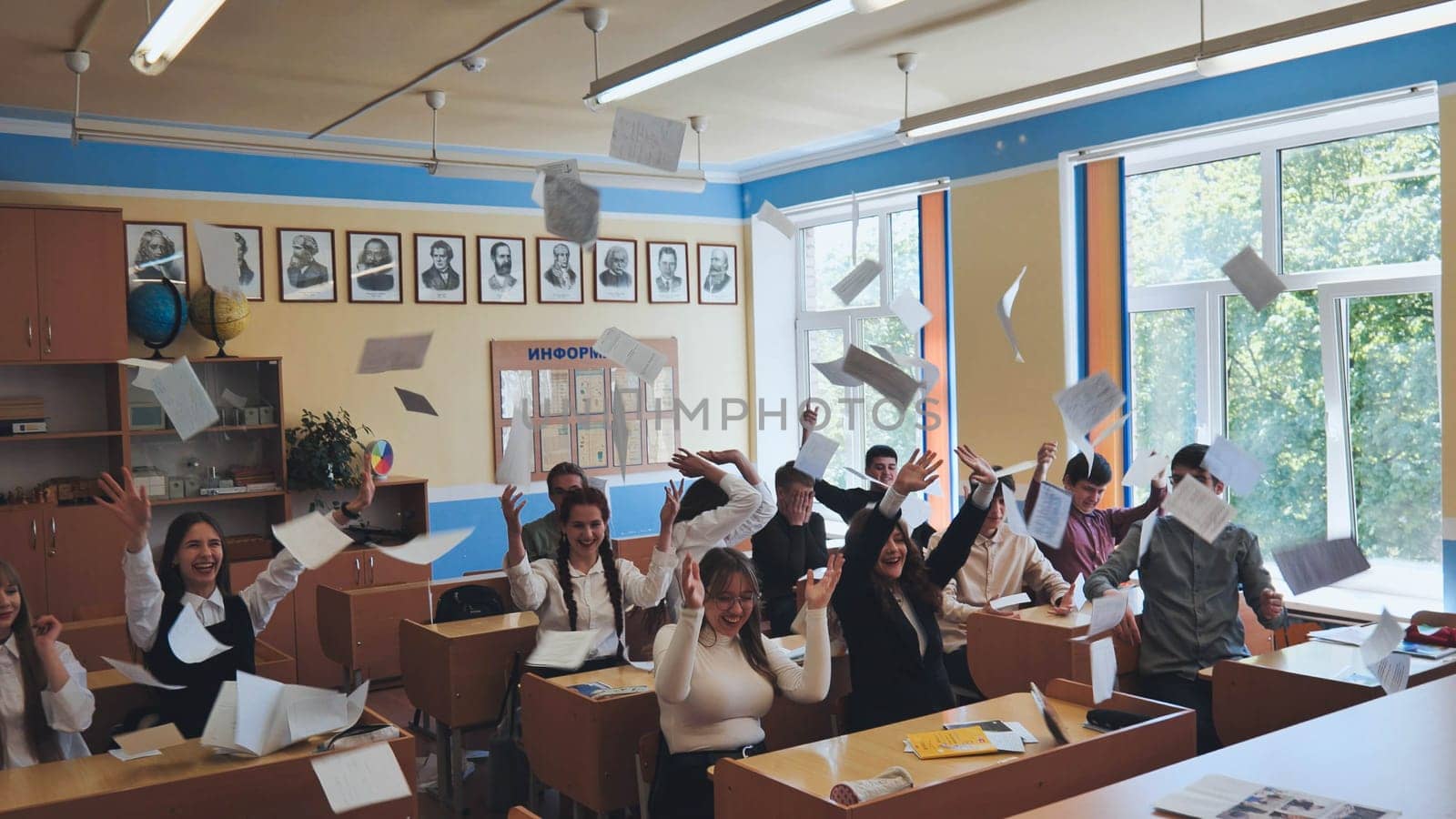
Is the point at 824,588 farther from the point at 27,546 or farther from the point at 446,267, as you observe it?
the point at 446,267

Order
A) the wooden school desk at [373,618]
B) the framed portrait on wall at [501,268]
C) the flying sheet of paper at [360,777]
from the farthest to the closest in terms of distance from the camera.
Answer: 1. the framed portrait on wall at [501,268]
2. the wooden school desk at [373,618]
3. the flying sheet of paper at [360,777]

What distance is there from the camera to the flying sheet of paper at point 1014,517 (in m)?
4.28

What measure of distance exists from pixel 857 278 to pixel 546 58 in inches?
66.6

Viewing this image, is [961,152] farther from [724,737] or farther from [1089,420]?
[724,737]

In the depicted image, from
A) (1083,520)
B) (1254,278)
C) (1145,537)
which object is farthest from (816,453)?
(1254,278)

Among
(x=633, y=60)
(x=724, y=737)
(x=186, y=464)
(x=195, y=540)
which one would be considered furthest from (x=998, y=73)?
(x=186, y=464)

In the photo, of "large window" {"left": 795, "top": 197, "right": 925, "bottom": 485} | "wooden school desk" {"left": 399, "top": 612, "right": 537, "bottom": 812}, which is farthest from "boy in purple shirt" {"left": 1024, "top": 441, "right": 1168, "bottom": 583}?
"wooden school desk" {"left": 399, "top": 612, "right": 537, "bottom": 812}

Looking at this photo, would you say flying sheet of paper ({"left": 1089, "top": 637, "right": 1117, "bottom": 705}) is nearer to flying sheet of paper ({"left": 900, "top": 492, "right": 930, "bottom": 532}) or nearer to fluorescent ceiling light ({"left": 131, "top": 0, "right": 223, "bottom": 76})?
flying sheet of paper ({"left": 900, "top": 492, "right": 930, "bottom": 532})

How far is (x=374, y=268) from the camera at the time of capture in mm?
7195

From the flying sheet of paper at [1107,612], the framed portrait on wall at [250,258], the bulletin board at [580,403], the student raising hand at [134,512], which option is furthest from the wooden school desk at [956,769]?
the framed portrait on wall at [250,258]

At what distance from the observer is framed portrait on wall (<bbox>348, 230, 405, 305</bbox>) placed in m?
7.12

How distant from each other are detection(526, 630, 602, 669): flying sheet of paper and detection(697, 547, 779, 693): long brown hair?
0.55 metres

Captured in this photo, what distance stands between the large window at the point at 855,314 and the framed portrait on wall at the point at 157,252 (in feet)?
12.8

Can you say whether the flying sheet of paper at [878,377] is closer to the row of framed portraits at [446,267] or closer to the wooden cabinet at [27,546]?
the row of framed portraits at [446,267]
